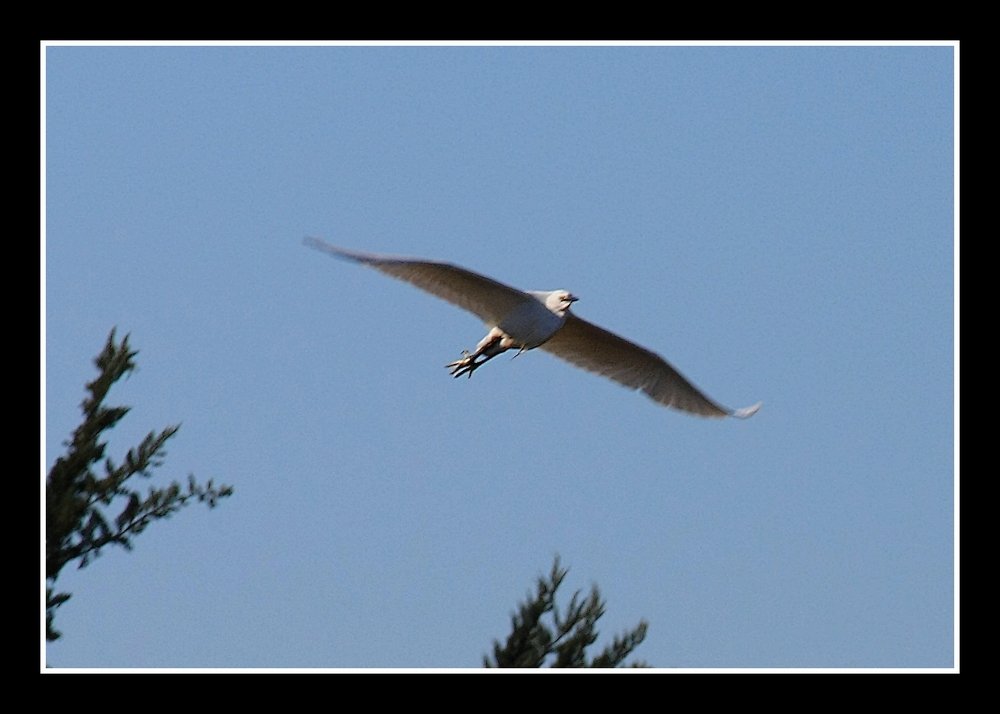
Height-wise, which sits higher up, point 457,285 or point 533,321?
point 457,285

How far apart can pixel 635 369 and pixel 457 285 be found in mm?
2780

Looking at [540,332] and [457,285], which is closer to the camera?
[457,285]

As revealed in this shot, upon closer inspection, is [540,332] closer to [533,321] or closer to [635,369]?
[533,321]

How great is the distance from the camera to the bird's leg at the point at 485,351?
11.0 metres

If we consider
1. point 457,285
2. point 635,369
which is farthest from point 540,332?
point 635,369

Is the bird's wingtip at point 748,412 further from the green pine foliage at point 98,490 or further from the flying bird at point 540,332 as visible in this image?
the green pine foliage at point 98,490

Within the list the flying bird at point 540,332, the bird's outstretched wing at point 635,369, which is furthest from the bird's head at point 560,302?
the bird's outstretched wing at point 635,369

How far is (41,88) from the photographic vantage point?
9844 millimetres

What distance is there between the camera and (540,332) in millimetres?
11000

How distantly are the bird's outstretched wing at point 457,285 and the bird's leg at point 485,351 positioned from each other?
11 cm

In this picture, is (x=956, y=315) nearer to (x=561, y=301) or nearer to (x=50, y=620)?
(x=561, y=301)

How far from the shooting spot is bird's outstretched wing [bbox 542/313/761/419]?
40.7 ft

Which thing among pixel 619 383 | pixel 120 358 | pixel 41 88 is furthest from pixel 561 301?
pixel 41 88

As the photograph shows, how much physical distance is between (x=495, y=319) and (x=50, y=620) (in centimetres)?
435
